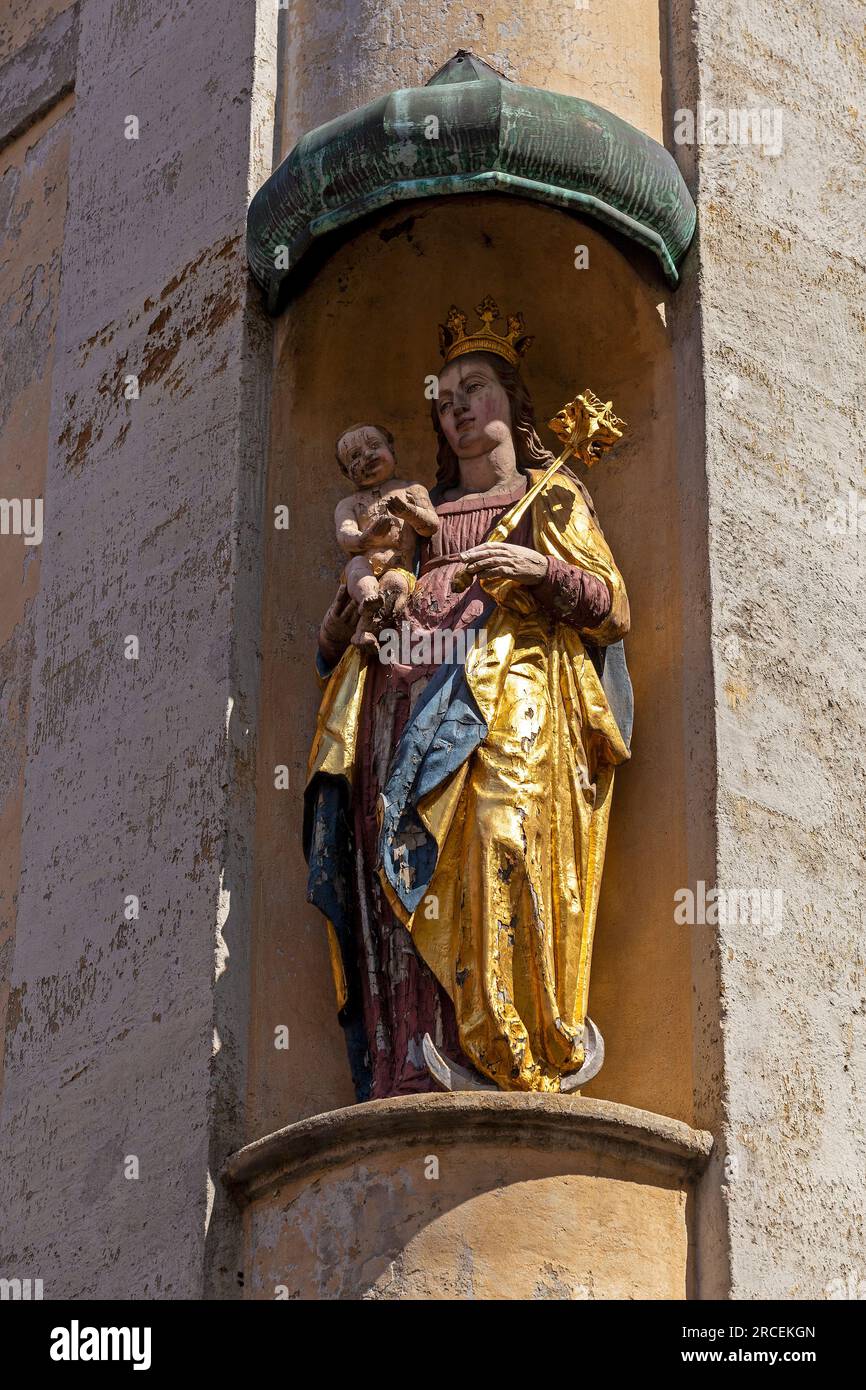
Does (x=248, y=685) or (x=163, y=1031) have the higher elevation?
(x=248, y=685)

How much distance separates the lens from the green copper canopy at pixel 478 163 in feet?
26.7

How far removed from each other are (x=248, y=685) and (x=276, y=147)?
1557 millimetres

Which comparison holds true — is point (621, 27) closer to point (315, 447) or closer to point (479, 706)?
point (315, 447)

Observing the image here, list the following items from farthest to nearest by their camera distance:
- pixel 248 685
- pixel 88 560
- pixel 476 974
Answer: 1. pixel 88 560
2. pixel 248 685
3. pixel 476 974

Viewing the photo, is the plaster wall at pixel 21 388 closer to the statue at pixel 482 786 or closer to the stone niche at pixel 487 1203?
the statue at pixel 482 786

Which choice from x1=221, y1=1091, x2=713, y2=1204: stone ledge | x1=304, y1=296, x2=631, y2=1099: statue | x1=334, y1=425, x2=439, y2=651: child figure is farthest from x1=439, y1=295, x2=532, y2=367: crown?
x1=221, y1=1091, x2=713, y2=1204: stone ledge

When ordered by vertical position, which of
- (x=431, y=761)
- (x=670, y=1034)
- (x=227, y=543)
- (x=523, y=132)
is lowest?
(x=670, y=1034)

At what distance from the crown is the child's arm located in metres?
0.46

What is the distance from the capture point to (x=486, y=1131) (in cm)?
718

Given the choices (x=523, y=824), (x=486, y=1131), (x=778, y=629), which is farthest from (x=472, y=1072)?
(x=778, y=629)

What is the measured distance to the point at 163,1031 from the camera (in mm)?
7781

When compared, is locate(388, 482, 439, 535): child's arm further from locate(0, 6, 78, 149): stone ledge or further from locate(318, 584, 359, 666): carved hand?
locate(0, 6, 78, 149): stone ledge

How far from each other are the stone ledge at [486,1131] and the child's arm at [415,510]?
149 cm

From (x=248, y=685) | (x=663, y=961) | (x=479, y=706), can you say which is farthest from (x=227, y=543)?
(x=663, y=961)
